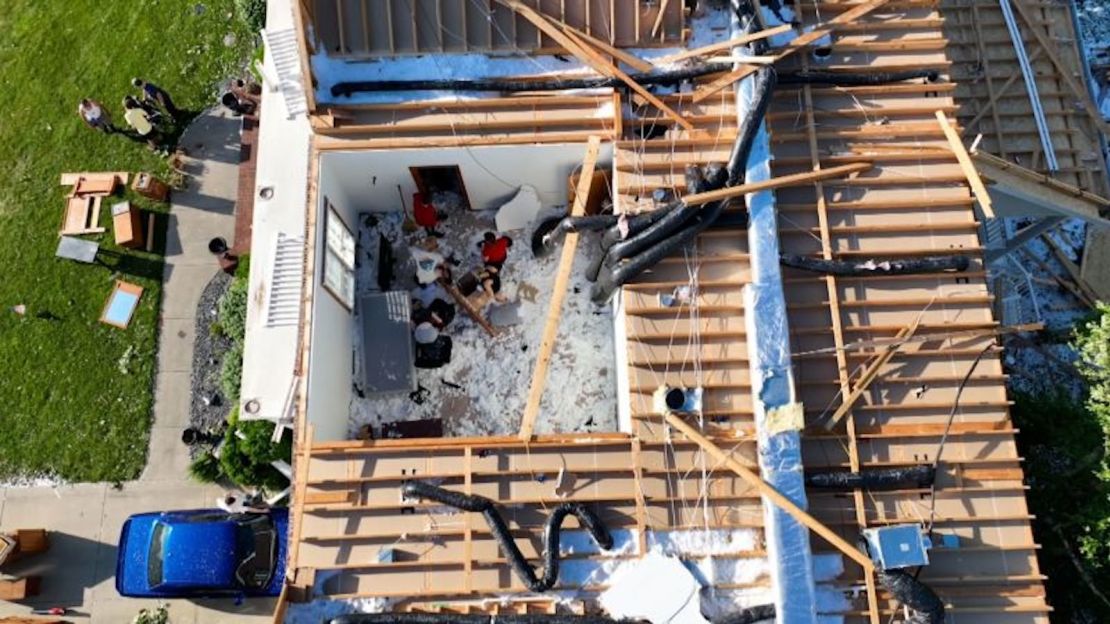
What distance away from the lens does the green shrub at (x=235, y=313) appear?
15633 mm

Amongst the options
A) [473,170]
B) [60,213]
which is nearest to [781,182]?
[473,170]

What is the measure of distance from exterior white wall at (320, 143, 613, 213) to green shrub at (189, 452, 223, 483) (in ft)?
19.6

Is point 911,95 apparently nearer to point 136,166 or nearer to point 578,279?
point 578,279

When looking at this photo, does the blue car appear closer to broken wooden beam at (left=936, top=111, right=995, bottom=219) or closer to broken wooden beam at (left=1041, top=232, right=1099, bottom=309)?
broken wooden beam at (left=936, top=111, right=995, bottom=219)

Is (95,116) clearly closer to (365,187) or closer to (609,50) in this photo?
(365,187)

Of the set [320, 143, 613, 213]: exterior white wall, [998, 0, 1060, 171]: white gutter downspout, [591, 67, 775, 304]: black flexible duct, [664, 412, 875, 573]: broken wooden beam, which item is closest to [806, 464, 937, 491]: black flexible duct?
[664, 412, 875, 573]: broken wooden beam

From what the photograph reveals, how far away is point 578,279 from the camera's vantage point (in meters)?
14.6

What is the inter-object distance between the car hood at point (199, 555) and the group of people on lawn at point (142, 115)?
9281 mm

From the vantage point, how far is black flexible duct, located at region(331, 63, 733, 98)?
40.6 feet

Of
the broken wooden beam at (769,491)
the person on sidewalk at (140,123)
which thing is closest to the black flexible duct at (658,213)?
the broken wooden beam at (769,491)

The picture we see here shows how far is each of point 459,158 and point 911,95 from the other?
308 inches

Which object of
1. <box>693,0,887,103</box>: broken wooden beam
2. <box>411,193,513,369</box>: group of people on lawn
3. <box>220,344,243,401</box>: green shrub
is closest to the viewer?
<box>693,0,887,103</box>: broken wooden beam

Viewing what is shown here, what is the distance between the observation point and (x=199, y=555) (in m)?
13.5

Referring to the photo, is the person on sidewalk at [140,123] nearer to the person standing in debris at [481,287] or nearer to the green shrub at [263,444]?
the green shrub at [263,444]
